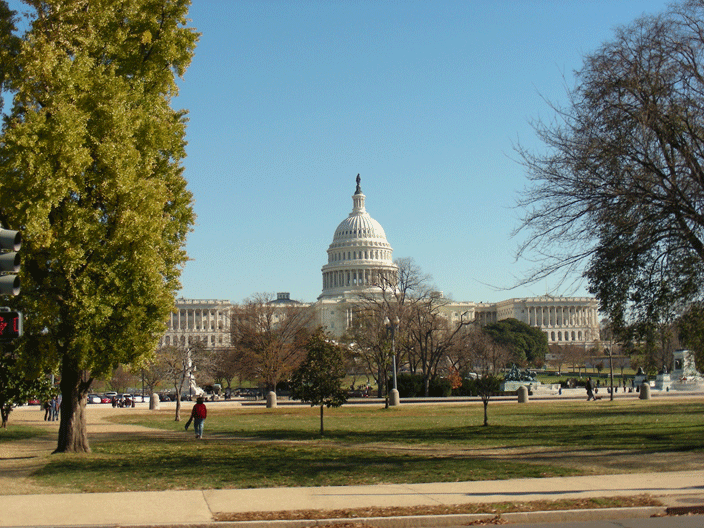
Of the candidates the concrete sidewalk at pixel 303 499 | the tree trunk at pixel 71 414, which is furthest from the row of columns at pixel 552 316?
the concrete sidewalk at pixel 303 499

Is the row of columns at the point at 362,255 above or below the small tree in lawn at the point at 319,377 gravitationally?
above

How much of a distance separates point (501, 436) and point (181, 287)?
10.9 m

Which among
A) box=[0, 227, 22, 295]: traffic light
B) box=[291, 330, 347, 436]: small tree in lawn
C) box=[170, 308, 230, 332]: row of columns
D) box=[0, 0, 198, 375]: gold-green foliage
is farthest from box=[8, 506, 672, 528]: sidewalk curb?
box=[170, 308, 230, 332]: row of columns

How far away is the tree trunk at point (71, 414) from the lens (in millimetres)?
19656

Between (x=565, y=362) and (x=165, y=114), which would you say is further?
(x=565, y=362)

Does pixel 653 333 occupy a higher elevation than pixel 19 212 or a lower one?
lower

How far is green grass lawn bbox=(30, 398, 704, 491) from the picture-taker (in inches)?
582

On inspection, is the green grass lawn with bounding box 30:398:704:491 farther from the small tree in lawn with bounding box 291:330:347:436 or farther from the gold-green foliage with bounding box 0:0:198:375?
the gold-green foliage with bounding box 0:0:198:375

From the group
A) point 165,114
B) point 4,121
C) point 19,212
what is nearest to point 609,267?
point 165,114

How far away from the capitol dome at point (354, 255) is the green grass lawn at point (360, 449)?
12743cm

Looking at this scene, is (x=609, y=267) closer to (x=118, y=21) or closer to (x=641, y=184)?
(x=641, y=184)

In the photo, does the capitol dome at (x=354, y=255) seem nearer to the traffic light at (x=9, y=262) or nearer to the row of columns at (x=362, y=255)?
the row of columns at (x=362, y=255)

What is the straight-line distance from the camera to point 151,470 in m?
16.2

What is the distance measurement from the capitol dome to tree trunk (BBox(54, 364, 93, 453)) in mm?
138926
